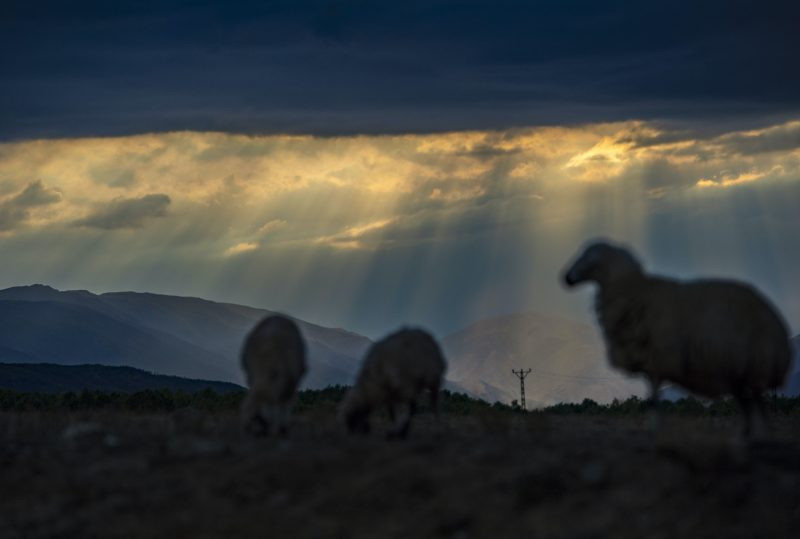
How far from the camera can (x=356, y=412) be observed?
912 inches

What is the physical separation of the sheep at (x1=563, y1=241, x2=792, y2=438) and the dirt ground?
1.06 meters

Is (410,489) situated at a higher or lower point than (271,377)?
lower

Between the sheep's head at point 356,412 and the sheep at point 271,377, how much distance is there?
0.99 m

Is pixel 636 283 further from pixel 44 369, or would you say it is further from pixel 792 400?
pixel 44 369

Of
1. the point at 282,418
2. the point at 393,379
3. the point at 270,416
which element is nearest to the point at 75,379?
the point at 270,416

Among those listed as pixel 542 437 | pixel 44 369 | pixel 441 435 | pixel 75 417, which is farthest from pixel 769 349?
pixel 44 369

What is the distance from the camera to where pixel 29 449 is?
2217 centimetres

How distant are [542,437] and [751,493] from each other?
5.82 m

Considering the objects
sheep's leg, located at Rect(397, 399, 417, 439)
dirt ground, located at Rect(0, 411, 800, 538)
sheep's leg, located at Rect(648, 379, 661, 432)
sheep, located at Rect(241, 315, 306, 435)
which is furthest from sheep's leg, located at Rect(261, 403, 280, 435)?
sheep's leg, located at Rect(648, 379, 661, 432)

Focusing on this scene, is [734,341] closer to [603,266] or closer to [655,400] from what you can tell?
[655,400]

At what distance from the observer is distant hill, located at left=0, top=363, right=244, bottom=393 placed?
4264 inches

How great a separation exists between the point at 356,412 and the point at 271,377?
1.81 meters

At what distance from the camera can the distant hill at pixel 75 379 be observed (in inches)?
4264

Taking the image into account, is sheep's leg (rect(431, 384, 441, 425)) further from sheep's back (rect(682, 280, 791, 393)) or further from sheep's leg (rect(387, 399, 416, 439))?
sheep's back (rect(682, 280, 791, 393))
